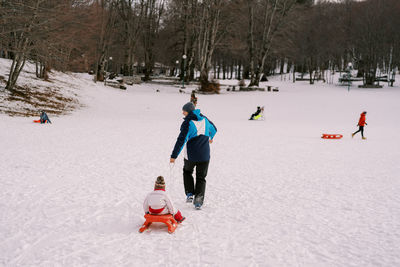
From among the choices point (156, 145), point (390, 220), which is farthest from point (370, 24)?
point (390, 220)

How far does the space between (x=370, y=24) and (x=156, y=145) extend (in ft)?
145

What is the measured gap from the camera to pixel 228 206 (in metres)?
5.95

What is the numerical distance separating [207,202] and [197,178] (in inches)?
30.1

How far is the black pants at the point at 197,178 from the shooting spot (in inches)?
217

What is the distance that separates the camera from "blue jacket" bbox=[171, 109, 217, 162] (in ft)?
17.4

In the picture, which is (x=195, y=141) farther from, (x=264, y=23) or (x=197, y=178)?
(x=264, y=23)

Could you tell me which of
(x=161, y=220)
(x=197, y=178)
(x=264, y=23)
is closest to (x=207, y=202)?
(x=197, y=178)

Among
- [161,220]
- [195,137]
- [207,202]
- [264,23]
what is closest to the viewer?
[161,220]

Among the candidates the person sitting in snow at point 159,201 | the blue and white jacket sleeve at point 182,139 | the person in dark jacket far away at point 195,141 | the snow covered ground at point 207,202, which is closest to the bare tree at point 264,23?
the snow covered ground at point 207,202

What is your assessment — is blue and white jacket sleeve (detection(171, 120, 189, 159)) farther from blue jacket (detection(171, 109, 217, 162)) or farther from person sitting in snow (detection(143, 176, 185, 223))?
person sitting in snow (detection(143, 176, 185, 223))

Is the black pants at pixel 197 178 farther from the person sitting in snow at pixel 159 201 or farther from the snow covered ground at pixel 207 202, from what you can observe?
the person sitting in snow at pixel 159 201

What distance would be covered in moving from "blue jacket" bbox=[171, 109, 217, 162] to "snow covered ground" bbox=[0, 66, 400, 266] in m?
1.04

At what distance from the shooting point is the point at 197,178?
5.66m

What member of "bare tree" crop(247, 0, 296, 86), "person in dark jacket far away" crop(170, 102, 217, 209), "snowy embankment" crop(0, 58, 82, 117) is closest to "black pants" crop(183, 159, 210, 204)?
"person in dark jacket far away" crop(170, 102, 217, 209)
